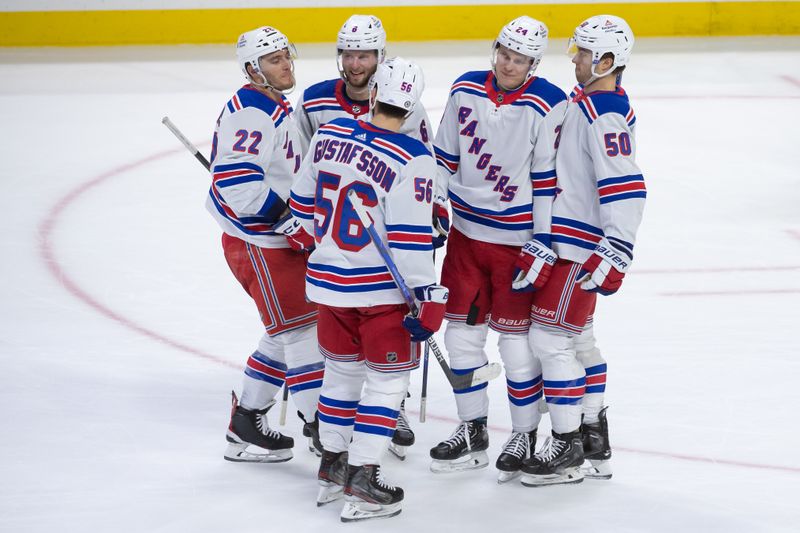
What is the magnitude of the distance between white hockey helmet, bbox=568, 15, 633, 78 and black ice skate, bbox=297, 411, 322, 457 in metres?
1.27

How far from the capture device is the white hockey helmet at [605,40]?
3035 mm

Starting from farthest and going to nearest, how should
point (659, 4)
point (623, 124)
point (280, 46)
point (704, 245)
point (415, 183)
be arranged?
1. point (659, 4)
2. point (704, 245)
3. point (280, 46)
4. point (623, 124)
5. point (415, 183)

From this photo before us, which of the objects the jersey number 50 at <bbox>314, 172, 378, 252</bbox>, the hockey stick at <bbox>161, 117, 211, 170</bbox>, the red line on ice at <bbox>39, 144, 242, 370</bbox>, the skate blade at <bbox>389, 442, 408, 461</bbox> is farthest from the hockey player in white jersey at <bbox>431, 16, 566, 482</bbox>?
the red line on ice at <bbox>39, 144, 242, 370</bbox>

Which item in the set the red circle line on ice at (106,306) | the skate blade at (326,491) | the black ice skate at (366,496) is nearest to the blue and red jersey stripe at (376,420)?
the black ice skate at (366,496)

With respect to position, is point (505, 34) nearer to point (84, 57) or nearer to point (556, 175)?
point (556, 175)

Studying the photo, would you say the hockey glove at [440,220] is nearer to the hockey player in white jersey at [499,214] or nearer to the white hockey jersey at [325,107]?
the hockey player in white jersey at [499,214]

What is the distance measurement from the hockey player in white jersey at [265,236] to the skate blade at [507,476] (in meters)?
0.53

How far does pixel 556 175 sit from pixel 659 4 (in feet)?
23.5

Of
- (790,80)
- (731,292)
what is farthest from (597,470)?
(790,80)

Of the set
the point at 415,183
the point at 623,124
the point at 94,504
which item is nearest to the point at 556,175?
the point at 623,124

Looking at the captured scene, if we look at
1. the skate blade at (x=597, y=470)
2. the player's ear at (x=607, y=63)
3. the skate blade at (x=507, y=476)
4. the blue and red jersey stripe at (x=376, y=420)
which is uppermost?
the player's ear at (x=607, y=63)

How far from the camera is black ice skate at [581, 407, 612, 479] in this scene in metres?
3.29

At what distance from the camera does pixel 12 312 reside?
4508 mm

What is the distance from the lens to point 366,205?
113 inches
